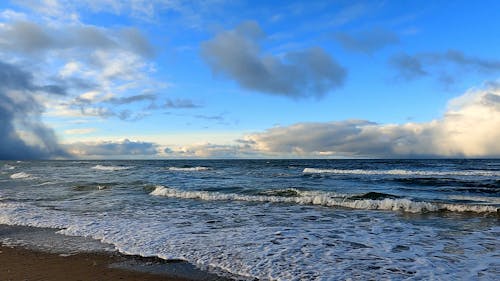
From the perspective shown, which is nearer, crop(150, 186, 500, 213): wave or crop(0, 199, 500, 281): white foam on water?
crop(0, 199, 500, 281): white foam on water

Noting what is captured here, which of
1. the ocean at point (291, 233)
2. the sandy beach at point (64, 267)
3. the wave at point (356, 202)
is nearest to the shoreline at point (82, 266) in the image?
the sandy beach at point (64, 267)

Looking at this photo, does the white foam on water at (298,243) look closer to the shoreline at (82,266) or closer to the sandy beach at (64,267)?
the shoreline at (82,266)

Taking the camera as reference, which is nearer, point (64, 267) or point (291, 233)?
point (64, 267)

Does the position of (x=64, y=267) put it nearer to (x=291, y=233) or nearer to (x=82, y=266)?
(x=82, y=266)

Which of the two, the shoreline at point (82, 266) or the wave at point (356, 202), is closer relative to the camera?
the shoreline at point (82, 266)

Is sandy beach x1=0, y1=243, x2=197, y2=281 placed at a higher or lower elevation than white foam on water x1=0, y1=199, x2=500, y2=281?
lower

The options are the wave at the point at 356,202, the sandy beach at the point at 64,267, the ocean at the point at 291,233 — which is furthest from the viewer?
the wave at the point at 356,202

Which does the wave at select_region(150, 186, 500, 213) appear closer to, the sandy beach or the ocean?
the ocean

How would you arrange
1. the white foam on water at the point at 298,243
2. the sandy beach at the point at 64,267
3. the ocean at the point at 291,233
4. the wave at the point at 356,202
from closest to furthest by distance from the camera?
the sandy beach at the point at 64,267 → the white foam on water at the point at 298,243 → the ocean at the point at 291,233 → the wave at the point at 356,202

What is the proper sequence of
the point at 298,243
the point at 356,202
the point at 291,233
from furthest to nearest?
the point at 356,202
the point at 291,233
the point at 298,243

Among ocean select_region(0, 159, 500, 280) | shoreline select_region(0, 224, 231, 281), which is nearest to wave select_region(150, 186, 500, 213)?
ocean select_region(0, 159, 500, 280)

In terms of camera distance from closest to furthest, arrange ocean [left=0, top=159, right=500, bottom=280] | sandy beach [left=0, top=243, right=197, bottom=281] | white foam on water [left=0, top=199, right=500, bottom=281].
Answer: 1. sandy beach [left=0, top=243, right=197, bottom=281]
2. white foam on water [left=0, top=199, right=500, bottom=281]
3. ocean [left=0, top=159, right=500, bottom=280]

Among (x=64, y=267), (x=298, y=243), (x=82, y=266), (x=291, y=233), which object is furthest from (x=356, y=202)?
(x=64, y=267)

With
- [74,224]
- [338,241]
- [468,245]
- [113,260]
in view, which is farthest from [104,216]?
Answer: [468,245]
